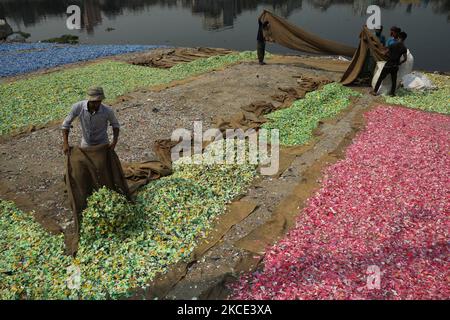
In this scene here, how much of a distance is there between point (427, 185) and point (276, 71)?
11.6m

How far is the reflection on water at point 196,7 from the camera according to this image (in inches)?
1815

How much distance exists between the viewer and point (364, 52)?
1541cm

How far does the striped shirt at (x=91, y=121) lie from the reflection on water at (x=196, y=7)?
37159 mm

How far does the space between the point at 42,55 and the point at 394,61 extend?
2038cm

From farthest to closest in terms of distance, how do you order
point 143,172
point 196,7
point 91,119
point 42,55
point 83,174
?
point 196,7
point 42,55
point 143,172
point 83,174
point 91,119

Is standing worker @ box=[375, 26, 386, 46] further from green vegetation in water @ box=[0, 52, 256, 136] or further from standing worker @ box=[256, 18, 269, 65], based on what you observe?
green vegetation in water @ box=[0, 52, 256, 136]

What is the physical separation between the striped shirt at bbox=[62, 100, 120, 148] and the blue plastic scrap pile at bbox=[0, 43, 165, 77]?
15.2 metres

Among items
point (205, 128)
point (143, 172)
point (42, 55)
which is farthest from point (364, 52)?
point (42, 55)

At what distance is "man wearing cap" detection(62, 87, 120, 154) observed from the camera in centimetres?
652

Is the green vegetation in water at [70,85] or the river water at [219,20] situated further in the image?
the river water at [219,20]

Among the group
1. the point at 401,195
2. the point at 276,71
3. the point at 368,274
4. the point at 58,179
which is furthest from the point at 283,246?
the point at 276,71

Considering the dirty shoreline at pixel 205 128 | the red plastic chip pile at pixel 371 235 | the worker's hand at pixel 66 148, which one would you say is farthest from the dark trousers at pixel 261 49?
the worker's hand at pixel 66 148

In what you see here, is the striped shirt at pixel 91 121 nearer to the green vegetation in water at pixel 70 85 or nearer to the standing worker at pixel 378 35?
the green vegetation in water at pixel 70 85

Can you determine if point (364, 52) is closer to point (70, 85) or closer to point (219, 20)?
point (70, 85)
